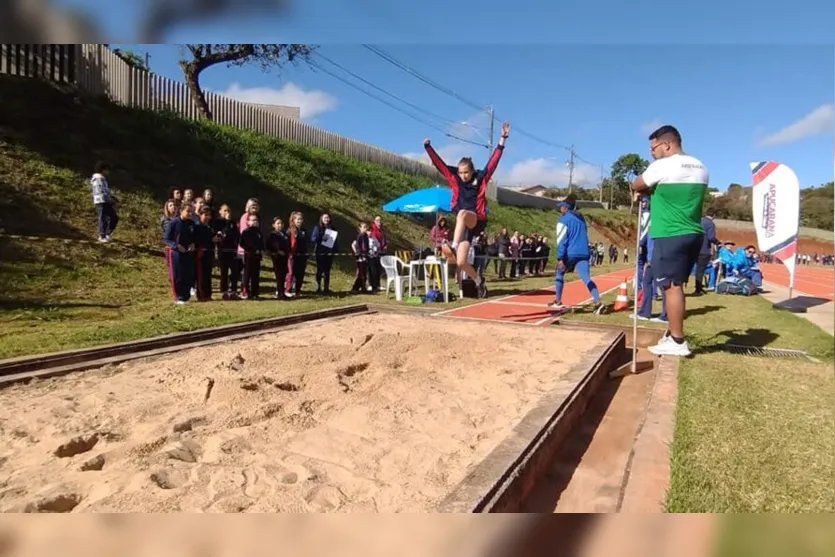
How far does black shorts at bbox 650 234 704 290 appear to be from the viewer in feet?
16.8

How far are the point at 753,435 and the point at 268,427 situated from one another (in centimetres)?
285

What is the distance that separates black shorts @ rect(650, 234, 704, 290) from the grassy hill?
4911 mm

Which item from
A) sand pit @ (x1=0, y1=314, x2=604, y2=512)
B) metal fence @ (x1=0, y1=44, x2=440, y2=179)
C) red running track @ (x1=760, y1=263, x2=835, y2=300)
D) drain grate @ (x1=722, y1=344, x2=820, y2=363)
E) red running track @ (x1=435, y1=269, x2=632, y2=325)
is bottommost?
sand pit @ (x1=0, y1=314, x2=604, y2=512)

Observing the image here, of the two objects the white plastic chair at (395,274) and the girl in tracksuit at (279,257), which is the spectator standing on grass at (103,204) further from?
the white plastic chair at (395,274)

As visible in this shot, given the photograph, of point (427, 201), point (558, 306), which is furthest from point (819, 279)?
point (427, 201)

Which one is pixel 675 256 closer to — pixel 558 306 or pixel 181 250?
pixel 558 306

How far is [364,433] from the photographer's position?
330 centimetres

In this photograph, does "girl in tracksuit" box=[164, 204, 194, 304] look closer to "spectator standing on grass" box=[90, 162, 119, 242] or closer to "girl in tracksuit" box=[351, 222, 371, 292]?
"spectator standing on grass" box=[90, 162, 119, 242]

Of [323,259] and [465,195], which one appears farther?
[323,259]

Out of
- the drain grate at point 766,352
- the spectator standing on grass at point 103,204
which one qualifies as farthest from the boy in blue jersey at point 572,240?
the spectator standing on grass at point 103,204

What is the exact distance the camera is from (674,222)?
5.07 meters

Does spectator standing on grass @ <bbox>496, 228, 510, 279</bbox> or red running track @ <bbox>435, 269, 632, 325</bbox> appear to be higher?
spectator standing on grass @ <bbox>496, 228, 510, 279</bbox>

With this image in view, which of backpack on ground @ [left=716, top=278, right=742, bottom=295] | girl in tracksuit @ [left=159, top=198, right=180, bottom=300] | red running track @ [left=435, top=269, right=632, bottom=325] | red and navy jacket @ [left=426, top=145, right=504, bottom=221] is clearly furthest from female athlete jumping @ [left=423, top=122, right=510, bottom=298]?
backpack on ground @ [left=716, top=278, right=742, bottom=295]

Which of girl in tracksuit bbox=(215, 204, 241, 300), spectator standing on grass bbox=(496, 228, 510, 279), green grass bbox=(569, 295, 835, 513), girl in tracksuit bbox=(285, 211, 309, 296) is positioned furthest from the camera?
spectator standing on grass bbox=(496, 228, 510, 279)
